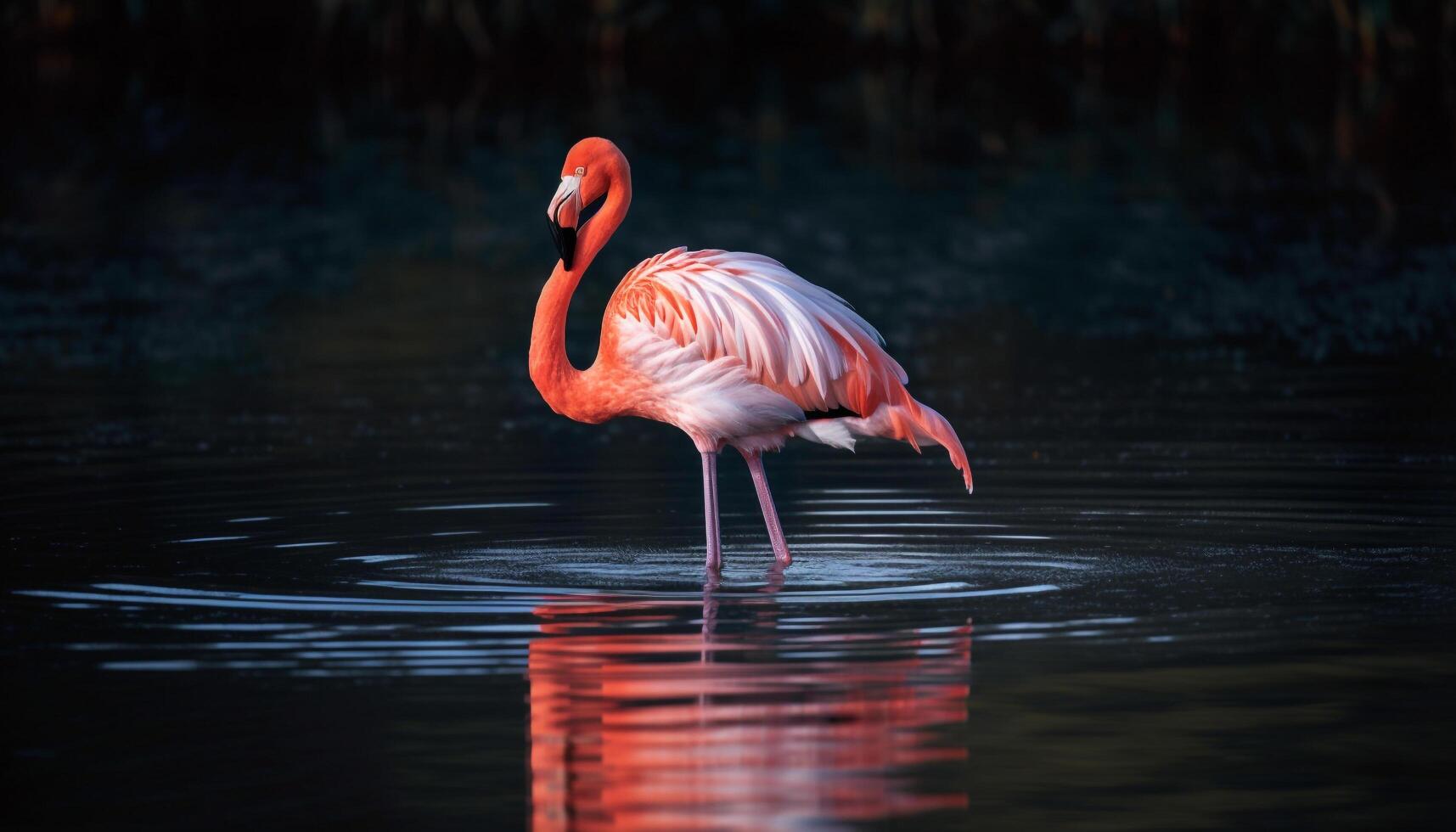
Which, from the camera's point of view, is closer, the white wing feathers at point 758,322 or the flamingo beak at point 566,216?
the white wing feathers at point 758,322

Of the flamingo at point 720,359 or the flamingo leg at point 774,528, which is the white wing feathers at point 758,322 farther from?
the flamingo leg at point 774,528

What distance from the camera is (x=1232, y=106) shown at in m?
30.7

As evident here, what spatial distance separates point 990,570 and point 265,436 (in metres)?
4.43

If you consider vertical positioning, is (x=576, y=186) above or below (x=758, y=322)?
above

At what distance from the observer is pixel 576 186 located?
805 cm

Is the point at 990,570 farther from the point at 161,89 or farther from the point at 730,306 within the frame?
the point at 161,89

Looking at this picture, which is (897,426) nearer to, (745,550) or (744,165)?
(745,550)

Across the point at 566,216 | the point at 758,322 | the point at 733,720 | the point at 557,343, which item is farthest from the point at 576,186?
the point at 733,720

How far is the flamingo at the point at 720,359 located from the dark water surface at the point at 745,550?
42 centimetres

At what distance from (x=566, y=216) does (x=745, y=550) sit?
1.31 metres

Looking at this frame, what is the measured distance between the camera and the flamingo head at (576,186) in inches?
314

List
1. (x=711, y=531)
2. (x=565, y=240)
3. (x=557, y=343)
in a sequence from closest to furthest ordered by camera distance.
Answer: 1. (x=711, y=531)
2. (x=565, y=240)
3. (x=557, y=343)

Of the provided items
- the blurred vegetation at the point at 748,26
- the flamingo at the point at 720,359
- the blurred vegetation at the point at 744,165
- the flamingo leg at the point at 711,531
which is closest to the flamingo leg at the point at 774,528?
the flamingo at the point at 720,359

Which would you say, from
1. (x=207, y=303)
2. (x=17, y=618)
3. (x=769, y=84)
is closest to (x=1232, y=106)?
(x=769, y=84)
